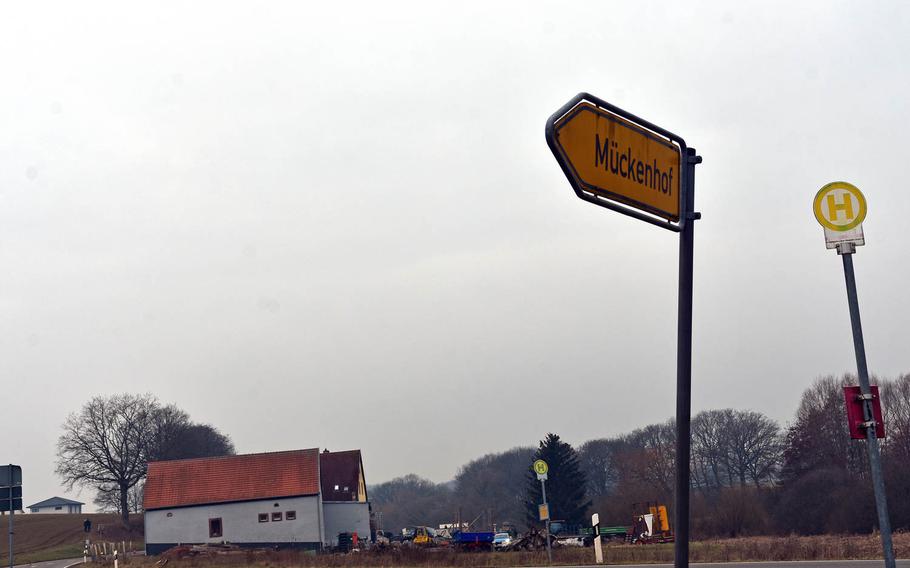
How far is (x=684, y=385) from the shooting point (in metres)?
5.13

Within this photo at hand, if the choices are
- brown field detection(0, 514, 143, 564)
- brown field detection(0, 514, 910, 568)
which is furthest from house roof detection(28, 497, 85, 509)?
brown field detection(0, 514, 910, 568)

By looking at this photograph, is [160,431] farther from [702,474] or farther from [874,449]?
[874,449]

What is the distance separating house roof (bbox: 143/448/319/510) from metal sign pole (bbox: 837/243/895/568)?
52823 mm

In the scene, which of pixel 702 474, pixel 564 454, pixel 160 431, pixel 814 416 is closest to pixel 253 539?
pixel 564 454

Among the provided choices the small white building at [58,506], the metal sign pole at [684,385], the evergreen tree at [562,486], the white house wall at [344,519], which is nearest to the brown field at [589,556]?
the white house wall at [344,519]

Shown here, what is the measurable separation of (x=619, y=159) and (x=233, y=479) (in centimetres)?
5855

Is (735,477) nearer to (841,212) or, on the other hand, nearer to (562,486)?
(562,486)

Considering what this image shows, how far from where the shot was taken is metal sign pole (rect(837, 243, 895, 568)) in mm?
7520

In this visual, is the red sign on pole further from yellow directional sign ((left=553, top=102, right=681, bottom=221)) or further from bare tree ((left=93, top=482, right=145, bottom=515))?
bare tree ((left=93, top=482, right=145, bottom=515))

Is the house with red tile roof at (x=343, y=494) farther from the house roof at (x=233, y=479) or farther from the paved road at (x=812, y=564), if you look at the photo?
the paved road at (x=812, y=564)

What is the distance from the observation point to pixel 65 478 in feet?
251

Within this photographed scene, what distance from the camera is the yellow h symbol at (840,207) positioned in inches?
305

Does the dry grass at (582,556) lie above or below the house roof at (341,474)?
below

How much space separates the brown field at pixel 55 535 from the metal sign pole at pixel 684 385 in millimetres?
60470
